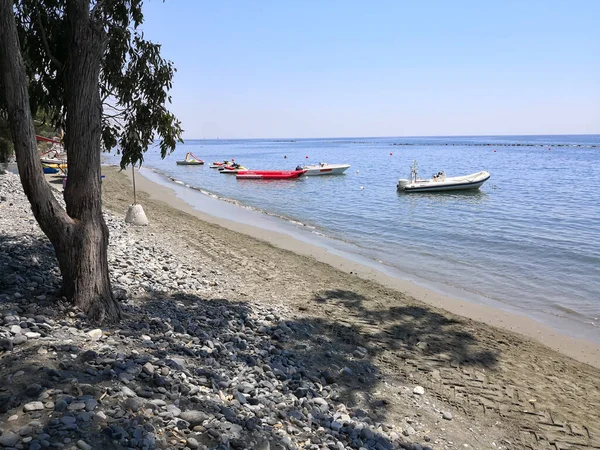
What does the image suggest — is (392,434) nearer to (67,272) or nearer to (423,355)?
(423,355)

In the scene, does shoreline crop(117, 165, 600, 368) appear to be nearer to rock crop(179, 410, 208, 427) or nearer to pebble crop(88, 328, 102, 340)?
rock crop(179, 410, 208, 427)

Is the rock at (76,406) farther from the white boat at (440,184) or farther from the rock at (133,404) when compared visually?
the white boat at (440,184)

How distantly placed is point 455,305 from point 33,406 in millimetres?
9714

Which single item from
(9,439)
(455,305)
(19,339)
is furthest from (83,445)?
(455,305)

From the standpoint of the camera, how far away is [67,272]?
6438mm

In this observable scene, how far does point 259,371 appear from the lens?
20.2 feet

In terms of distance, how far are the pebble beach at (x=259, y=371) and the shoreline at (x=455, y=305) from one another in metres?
0.45

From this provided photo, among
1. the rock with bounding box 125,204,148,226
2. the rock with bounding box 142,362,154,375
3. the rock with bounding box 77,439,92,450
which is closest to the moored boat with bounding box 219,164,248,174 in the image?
the rock with bounding box 125,204,148,226

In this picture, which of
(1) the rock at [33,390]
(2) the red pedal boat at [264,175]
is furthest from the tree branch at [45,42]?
(2) the red pedal boat at [264,175]

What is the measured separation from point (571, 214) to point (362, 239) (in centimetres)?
1307

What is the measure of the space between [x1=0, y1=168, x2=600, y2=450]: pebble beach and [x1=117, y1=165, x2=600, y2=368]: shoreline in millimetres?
453

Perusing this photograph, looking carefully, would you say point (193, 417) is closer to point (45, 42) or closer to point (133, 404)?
point (133, 404)

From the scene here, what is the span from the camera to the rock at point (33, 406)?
3906mm

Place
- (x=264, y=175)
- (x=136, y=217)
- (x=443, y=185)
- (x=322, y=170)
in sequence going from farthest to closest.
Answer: (x=322, y=170), (x=264, y=175), (x=443, y=185), (x=136, y=217)
